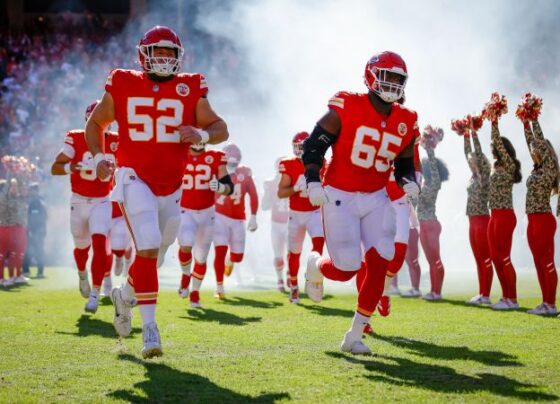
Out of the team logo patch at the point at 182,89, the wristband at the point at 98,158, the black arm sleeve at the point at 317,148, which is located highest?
the team logo patch at the point at 182,89

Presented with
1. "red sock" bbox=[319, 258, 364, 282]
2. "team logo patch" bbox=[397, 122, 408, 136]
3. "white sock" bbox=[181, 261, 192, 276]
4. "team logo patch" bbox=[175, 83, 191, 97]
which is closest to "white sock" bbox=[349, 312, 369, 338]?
"red sock" bbox=[319, 258, 364, 282]

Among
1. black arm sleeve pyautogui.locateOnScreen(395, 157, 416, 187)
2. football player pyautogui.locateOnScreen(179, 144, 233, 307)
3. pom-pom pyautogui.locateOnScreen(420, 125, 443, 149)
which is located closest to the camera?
black arm sleeve pyautogui.locateOnScreen(395, 157, 416, 187)

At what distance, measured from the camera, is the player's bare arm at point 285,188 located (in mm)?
10646

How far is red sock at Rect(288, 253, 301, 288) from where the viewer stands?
37.4 feet

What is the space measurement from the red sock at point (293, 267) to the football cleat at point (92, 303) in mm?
2946

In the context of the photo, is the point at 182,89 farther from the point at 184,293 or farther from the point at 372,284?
the point at 184,293

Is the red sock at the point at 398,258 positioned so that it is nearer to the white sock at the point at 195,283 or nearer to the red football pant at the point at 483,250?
the red football pant at the point at 483,250

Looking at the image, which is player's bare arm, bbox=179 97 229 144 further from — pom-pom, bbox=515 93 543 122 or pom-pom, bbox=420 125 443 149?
pom-pom, bbox=420 125 443 149

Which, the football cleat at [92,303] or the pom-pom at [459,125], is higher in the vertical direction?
the pom-pom at [459,125]

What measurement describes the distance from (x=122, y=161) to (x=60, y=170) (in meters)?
3.14

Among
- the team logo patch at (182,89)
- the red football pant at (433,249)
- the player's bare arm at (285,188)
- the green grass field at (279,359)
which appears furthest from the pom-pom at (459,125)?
the team logo patch at (182,89)

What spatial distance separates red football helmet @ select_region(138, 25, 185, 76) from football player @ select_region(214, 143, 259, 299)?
20.8 ft

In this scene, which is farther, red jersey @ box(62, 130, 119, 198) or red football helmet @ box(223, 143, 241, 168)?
red football helmet @ box(223, 143, 241, 168)

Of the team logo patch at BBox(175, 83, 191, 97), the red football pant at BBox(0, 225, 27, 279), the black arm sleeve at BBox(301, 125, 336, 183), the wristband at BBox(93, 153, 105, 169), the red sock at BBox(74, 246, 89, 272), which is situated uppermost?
the team logo patch at BBox(175, 83, 191, 97)
